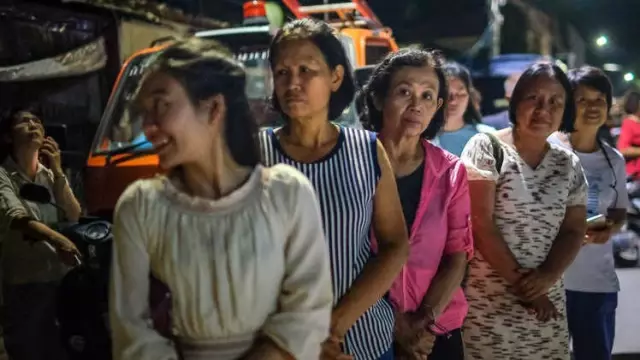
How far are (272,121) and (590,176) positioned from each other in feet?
4.92

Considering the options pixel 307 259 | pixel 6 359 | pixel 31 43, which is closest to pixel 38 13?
pixel 31 43

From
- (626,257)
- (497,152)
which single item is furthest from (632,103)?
(497,152)

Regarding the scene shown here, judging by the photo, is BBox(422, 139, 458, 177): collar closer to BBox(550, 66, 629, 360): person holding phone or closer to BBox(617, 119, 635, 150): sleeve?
BBox(550, 66, 629, 360): person holding phone

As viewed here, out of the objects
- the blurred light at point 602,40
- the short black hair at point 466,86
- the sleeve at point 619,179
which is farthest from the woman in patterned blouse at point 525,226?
the blurred light at point 602,40

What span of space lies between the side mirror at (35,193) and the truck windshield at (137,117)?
26 centimetres

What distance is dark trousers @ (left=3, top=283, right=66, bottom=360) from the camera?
166 cm

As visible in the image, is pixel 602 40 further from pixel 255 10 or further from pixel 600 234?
pixel 600 234

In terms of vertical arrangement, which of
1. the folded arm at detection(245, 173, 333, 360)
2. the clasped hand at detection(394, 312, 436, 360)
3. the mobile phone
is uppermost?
the folded arm at detection(245, 173, 333, 360)

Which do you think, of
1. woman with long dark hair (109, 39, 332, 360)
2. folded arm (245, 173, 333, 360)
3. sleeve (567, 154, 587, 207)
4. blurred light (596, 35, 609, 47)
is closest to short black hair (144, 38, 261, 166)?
woman with long dark hair (109, 39, 332, 360)

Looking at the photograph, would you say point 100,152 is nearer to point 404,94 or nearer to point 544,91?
point 404,94

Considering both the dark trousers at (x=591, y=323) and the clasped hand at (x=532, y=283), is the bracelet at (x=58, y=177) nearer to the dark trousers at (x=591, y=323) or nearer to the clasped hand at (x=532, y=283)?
the clasped hand at (x=532, y=283)

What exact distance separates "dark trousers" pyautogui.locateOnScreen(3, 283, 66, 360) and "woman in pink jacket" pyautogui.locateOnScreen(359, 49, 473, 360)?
0.88 meters

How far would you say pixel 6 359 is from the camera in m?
1.67

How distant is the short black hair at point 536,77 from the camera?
2037 mm
